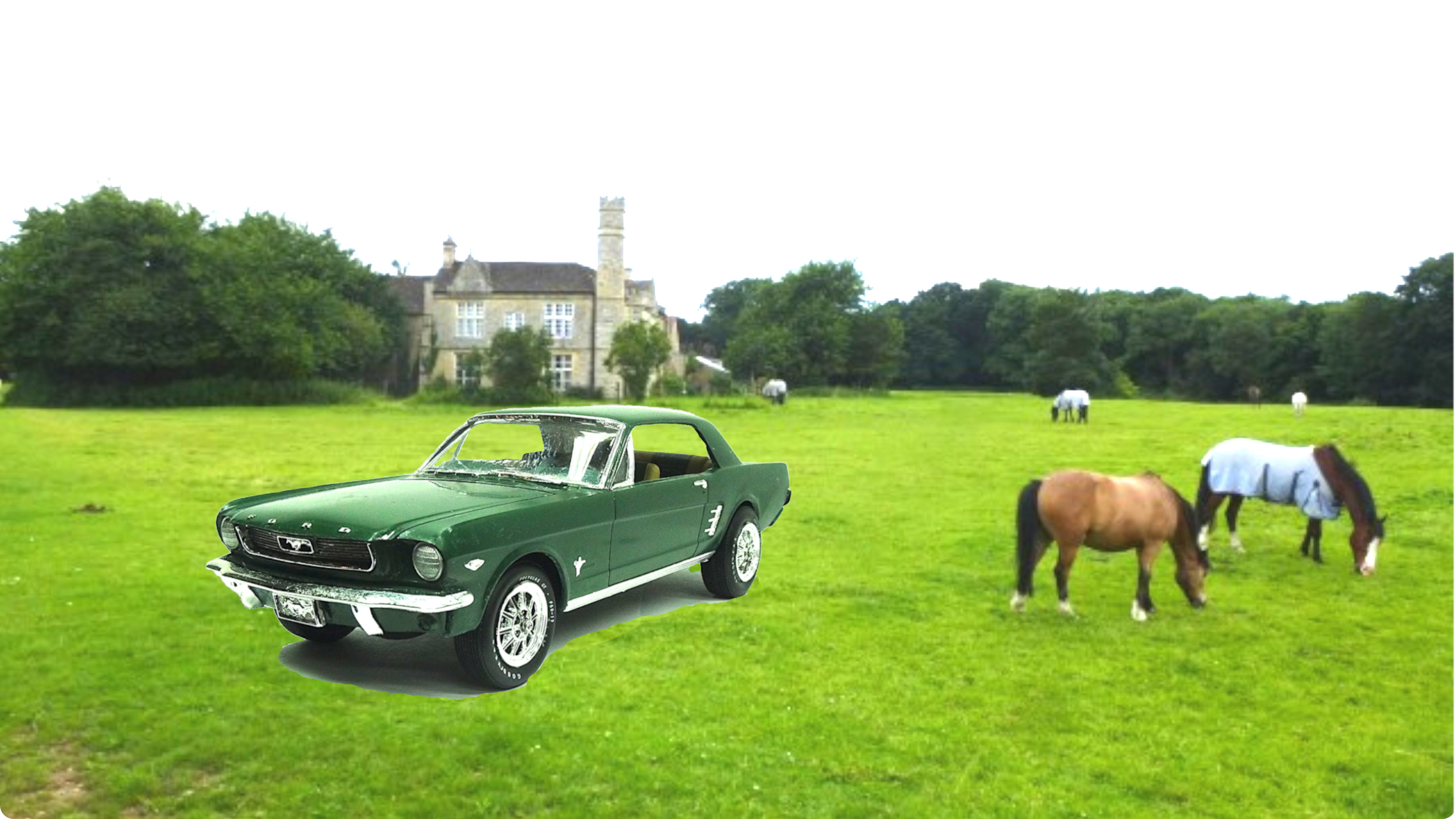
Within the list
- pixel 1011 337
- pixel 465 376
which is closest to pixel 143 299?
pixel 465 376

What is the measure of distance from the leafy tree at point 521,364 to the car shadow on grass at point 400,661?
3362mm

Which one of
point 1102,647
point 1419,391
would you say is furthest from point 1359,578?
point 1102,647

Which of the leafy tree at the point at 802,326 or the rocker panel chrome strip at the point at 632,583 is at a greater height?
the leafy tree at the point at 802,326

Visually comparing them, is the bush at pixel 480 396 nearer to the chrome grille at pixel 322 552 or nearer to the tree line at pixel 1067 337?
the tree line at pixel 1067 337

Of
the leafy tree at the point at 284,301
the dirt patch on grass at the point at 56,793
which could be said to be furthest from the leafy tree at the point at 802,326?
the dirt patch on grass at the point at 56,793

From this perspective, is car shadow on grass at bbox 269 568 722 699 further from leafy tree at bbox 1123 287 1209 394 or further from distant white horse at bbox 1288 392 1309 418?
distant white horse at bbox 1288 392 1309 418

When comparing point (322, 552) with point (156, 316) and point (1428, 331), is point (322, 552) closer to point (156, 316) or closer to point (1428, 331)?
point (156, 316)

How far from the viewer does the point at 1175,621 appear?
5.89 m

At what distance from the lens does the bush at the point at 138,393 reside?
19.5 feet

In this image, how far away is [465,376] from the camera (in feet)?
21.7

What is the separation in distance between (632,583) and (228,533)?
4.44ft

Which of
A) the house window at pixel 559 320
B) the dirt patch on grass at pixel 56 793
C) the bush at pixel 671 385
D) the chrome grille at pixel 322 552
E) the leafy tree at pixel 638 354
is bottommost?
the dirt patch on grass at pixel 56 793

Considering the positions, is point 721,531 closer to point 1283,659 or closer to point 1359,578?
point 1283,659

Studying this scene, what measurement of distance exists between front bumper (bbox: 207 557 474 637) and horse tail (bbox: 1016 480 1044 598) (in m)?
4.35
